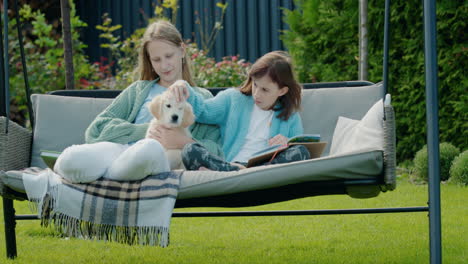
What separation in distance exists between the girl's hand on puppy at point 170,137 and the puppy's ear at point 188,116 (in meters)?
0.04

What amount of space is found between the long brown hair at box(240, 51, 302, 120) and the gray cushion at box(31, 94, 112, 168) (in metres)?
0.74

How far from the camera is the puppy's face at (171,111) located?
97.3 inches

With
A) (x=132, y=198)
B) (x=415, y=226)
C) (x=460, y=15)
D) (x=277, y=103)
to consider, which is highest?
(x=460, y=15)

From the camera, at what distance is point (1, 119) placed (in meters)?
2.41

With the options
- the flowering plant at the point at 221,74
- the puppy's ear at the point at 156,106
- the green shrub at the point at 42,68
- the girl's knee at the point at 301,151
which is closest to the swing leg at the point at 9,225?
the puppy's ear at the point at 156,106

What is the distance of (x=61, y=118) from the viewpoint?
2854mm

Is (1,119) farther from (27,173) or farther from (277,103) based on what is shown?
(277,103)

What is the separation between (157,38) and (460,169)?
2349 millimetres

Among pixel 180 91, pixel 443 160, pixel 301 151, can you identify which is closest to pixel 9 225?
pixel 180 91

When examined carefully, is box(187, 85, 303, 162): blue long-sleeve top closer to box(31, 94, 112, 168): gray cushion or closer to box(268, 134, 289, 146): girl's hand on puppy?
box(268, 134, 289, 146): girl's hand on puppy

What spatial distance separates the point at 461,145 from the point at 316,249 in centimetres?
219

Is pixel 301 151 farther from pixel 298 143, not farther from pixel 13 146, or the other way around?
pixel 13 146

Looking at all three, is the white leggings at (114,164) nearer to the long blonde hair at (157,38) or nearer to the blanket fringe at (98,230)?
the blanket fringe at (98,230)

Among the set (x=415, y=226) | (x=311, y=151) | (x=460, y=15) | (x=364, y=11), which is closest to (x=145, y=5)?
(x=364, y=11)
